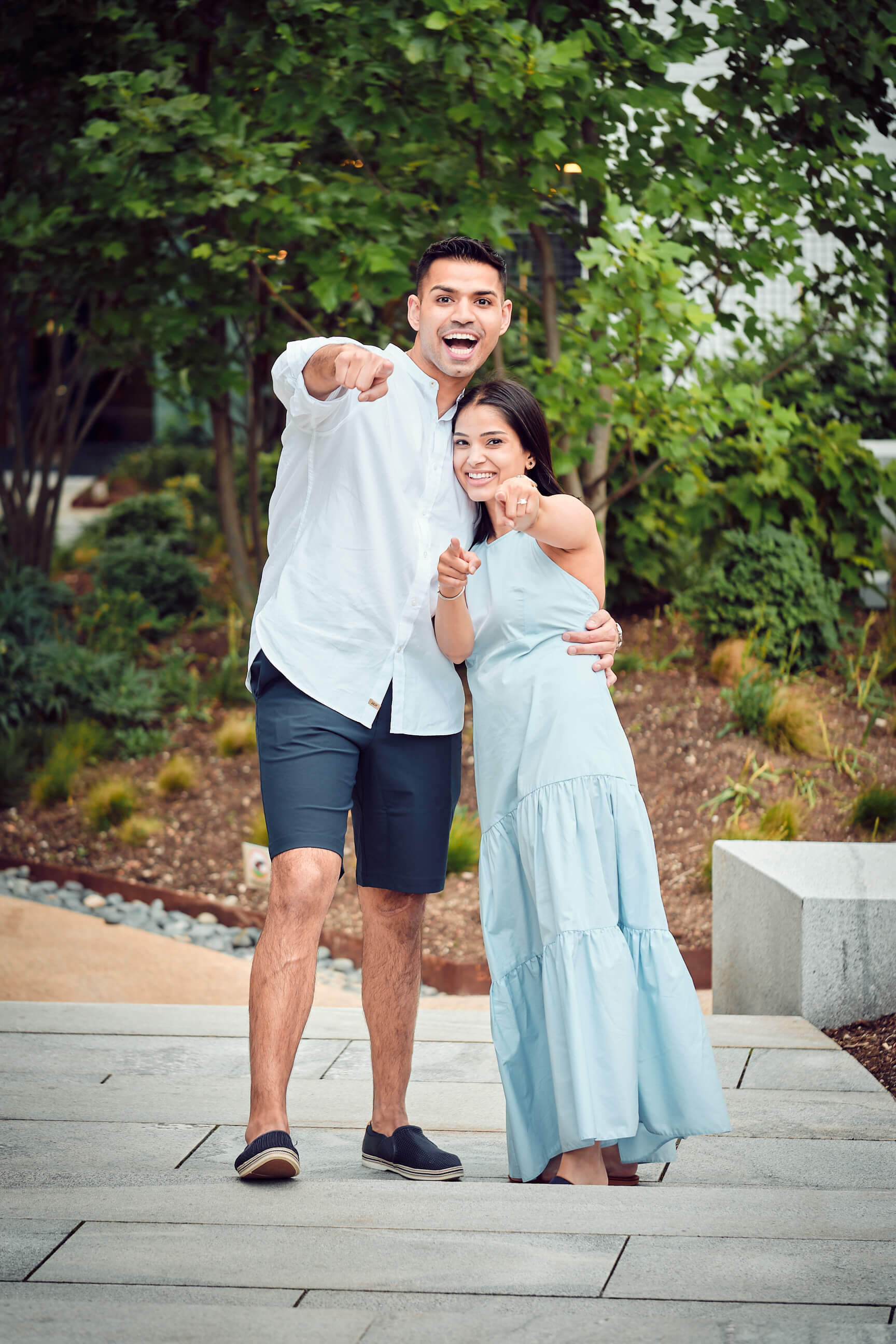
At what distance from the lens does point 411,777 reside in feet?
8.27

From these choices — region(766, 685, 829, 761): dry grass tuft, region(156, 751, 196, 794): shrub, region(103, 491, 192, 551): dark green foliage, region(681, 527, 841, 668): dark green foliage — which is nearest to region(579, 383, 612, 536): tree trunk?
region(681, 527, 841, 668): dark green foliage

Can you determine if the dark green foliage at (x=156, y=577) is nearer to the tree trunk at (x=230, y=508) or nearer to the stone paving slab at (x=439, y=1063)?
the tree trunk at (x=230, y=508)

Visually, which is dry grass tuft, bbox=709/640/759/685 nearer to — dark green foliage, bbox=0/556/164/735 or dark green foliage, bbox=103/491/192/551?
dark green foliage, bbox=0/556/164/735

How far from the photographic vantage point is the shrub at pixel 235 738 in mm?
6543

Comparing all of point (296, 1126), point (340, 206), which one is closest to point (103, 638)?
point (340, 206)

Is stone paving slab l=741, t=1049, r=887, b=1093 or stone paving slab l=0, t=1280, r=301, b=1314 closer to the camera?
stone paving slab l=0, t=1280, r=301, b=1314

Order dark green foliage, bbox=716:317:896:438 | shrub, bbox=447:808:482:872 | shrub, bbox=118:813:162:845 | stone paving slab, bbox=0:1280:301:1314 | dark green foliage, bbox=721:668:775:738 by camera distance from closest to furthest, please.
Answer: stone paving slab, bbox=0:1280:301:1314 < shrub, bbox=447:808:482:872 < dark green foliage, bbox=721:668:775:738 < shrub, bbox=118:813:162:845 < dark green foliage, bbox=716:317:896:438

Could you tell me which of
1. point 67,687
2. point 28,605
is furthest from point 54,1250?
point 28,605

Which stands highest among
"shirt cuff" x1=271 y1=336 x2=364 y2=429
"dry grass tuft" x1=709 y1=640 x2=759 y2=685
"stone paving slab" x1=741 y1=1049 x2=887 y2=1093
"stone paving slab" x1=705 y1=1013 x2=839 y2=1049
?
"shirt cuff" x1=271 y1=336 x2=364 y2=429

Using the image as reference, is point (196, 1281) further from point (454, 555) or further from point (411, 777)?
point (454, 555)

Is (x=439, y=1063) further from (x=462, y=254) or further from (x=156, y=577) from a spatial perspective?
(x=156, y=577)

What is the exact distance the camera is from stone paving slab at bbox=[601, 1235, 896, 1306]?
5.41 feet

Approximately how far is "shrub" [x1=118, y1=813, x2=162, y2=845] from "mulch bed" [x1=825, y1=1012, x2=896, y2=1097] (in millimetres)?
3448

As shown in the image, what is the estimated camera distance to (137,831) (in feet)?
19.5
